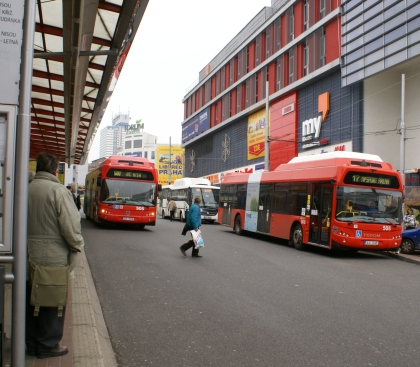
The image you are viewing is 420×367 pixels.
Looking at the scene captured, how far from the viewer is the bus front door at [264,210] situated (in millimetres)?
20266

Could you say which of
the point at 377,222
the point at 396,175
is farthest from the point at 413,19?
the point at 377,222

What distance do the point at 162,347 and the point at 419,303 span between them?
495 cm

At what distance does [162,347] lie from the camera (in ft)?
18.5

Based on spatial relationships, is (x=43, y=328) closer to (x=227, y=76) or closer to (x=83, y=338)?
(x=83, y=338)

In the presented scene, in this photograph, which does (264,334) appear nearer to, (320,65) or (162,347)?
(162,347)

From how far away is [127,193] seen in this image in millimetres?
22250

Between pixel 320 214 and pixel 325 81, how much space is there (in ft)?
69.9

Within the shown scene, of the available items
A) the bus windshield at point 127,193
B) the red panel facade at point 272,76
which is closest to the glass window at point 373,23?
the red panel facade at point 272,76

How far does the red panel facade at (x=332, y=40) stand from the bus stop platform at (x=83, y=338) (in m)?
29.2

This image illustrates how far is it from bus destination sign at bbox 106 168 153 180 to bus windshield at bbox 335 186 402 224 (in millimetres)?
10027

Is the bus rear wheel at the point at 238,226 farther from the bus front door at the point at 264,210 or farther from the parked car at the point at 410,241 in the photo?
the parked car at the point at 410,241

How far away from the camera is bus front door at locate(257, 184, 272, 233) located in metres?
20.3

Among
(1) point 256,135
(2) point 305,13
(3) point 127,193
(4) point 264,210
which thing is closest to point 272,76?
(1) point 256,135

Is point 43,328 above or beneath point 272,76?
beneath
